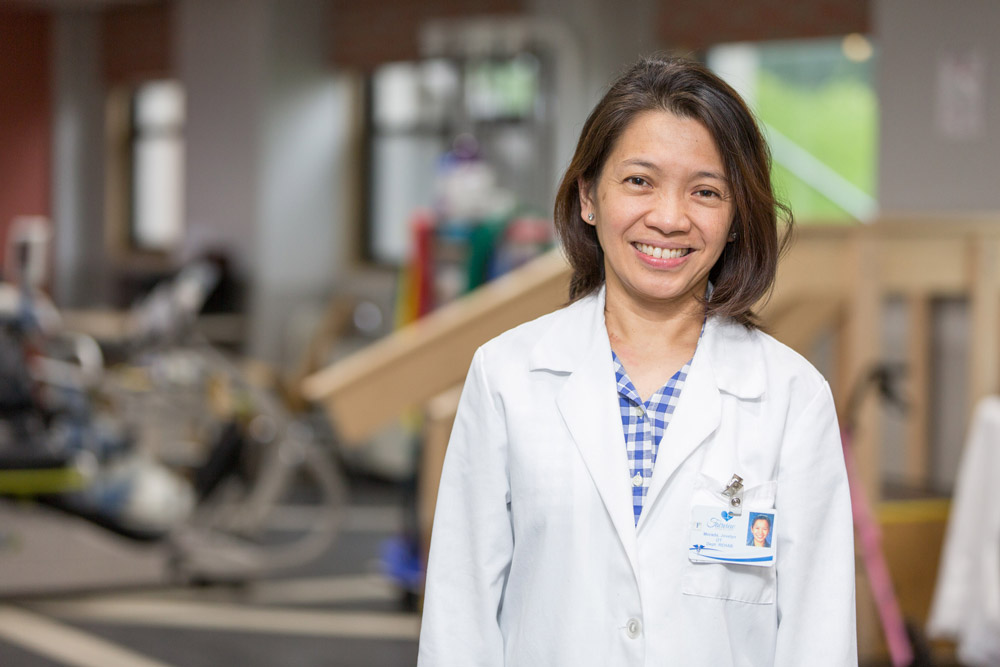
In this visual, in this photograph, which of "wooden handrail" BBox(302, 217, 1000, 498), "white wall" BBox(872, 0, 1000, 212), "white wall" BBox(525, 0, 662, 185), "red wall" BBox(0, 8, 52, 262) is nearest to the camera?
"wooden handrail" BBox(302, 217, 1000, 498)

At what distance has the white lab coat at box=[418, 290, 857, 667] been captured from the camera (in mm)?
1164

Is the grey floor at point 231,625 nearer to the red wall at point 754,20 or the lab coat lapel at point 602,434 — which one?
the lab coat lapel at point 602,434

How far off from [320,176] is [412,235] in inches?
155

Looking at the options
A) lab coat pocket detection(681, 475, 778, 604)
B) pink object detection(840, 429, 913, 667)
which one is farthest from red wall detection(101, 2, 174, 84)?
lab coat pocket detection(681, 475, 778, 604)

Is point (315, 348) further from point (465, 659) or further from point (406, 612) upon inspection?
point (465, 659)

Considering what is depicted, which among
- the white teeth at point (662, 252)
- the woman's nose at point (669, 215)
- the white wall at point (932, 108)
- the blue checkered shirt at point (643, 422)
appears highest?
the white wall at point (932, 108)

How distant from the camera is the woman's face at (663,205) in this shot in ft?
3.87

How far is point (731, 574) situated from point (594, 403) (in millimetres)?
207

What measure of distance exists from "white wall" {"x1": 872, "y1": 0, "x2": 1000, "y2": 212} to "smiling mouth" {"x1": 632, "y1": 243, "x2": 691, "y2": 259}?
3572mm

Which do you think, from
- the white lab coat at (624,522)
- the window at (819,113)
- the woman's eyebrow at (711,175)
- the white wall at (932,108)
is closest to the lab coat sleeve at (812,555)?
the white lab coat at (624,522)

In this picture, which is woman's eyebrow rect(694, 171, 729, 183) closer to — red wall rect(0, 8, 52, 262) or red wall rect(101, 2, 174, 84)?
red wall rect(101, 2, 174, 84)

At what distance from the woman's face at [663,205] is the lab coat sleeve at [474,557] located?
195mm

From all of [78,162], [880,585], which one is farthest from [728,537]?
[78,162]

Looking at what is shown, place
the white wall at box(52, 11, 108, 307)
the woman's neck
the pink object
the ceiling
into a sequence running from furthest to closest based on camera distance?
the white wall at box(52, 11, 108, 307), the ceiling, the pink object, the woman's neck
